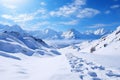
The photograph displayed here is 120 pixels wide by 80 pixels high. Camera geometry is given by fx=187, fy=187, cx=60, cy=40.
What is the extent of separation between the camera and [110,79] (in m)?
11.1

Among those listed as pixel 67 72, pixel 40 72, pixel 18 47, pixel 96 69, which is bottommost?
pixel 67 72

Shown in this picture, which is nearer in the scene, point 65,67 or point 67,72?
point 67,72

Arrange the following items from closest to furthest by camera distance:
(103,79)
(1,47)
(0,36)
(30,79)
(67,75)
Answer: (103,79) < (67,75) < (30,79) < (1,47) < (0,36)

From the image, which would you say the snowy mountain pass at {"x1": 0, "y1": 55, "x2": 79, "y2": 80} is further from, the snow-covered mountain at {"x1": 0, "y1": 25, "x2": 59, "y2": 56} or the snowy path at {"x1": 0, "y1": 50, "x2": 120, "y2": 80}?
the snow-covered mountain at {"x1": 0, "y1": 25, "x2": 59, "y2": 56}

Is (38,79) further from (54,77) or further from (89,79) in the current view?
(89,79)

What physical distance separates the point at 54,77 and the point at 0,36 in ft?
292

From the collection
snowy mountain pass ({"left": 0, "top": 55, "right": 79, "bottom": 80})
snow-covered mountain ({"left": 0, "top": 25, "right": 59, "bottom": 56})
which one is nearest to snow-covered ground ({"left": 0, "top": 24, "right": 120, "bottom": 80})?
snowy mountain pass ({"left": 0, "top": 55, "right": 79, "bottom": 80})

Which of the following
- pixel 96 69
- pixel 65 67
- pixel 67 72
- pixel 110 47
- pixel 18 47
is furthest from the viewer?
pixel 18 47

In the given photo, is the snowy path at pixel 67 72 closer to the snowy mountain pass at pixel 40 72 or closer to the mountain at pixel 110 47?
the snowy mountain pass at pixel 40 72

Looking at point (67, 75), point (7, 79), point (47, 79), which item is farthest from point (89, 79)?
point (7, 79)

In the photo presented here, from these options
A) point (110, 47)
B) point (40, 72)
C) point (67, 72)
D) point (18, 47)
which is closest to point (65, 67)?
point (40, 72)

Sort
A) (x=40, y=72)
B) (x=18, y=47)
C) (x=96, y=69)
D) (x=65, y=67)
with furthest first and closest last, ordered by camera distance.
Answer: (x=18, y=47) → (x=40, y=72) → (x=65, y=67) → (x=96, y=69)

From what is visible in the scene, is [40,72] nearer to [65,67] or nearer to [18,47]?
[65,67]

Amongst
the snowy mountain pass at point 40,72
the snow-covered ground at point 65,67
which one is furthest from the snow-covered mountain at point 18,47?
the snowy mountain pass at point 40,72
